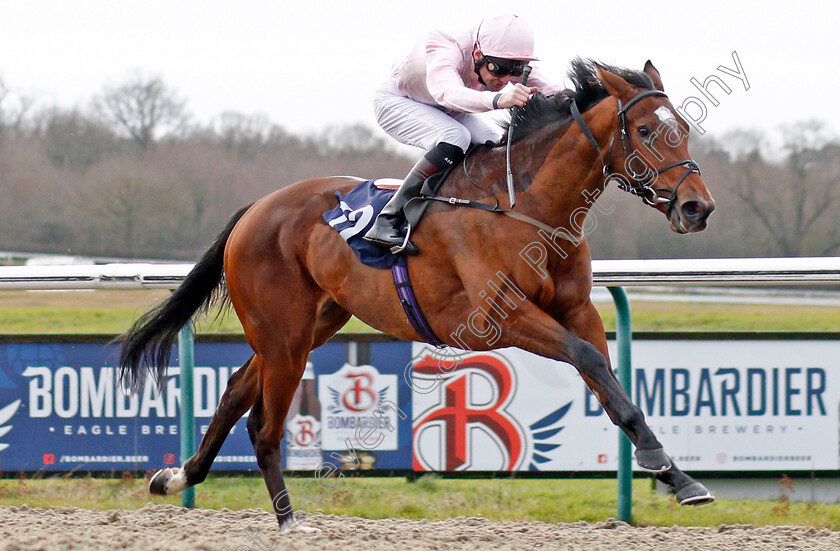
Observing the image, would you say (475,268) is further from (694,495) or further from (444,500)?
(444,500)

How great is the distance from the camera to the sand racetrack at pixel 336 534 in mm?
3441

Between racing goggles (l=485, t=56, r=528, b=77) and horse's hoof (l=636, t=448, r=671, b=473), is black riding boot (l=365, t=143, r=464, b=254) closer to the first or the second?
racing goggles (l=485, t=56, r=528, b=77)

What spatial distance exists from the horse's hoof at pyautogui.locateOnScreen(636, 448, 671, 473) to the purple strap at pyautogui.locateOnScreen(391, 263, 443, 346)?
103 cm

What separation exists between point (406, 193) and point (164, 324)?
144 centimetres

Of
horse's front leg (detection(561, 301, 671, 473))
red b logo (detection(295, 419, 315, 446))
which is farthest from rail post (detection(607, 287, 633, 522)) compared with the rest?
red b logo (detection(295, 419, 315, 446))

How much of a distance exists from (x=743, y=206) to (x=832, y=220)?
159cm

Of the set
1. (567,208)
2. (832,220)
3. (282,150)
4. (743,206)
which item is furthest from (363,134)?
(567,208)

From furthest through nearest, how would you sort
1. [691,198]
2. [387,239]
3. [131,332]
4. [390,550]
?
[131,332], [387,239], [390,550], [691,198]

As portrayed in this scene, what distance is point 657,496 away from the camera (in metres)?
4.55

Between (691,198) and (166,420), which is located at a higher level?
(691,198)

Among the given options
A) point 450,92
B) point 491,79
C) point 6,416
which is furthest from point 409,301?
point 6,416

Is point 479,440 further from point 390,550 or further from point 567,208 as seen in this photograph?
point 567,208

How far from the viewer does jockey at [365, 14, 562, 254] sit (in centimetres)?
354

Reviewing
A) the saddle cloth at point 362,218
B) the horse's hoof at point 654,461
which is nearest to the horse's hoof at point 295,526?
the saddle cloth at point 362,218
